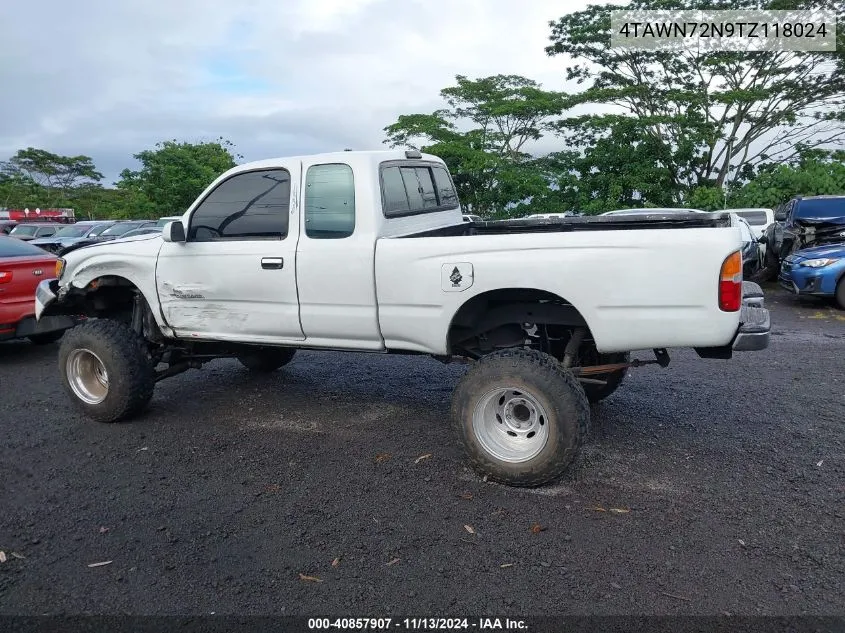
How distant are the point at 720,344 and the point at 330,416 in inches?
119

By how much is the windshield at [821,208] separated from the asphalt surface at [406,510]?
7512 mm

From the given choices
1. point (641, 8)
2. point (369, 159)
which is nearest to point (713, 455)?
point (369, 159)

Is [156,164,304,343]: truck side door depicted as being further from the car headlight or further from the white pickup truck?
the car headlight

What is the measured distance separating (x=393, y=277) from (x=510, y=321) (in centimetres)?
81

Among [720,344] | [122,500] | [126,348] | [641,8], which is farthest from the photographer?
[641,8]

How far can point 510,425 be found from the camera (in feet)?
13.2

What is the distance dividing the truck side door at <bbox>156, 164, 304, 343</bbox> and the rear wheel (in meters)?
1.45

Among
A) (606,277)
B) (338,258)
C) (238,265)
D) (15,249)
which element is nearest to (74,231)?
(15,249)

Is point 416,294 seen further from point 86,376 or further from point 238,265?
point 86,376

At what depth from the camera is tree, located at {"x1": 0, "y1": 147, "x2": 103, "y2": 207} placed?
1745 inches

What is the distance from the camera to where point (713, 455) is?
170 inches

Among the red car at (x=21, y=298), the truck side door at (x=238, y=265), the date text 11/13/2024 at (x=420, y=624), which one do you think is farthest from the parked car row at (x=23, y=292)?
the date text 11/13/2024 at (x=420, y=624)

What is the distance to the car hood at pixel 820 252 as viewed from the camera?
10.3m

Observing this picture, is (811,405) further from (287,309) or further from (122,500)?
(122,500)
